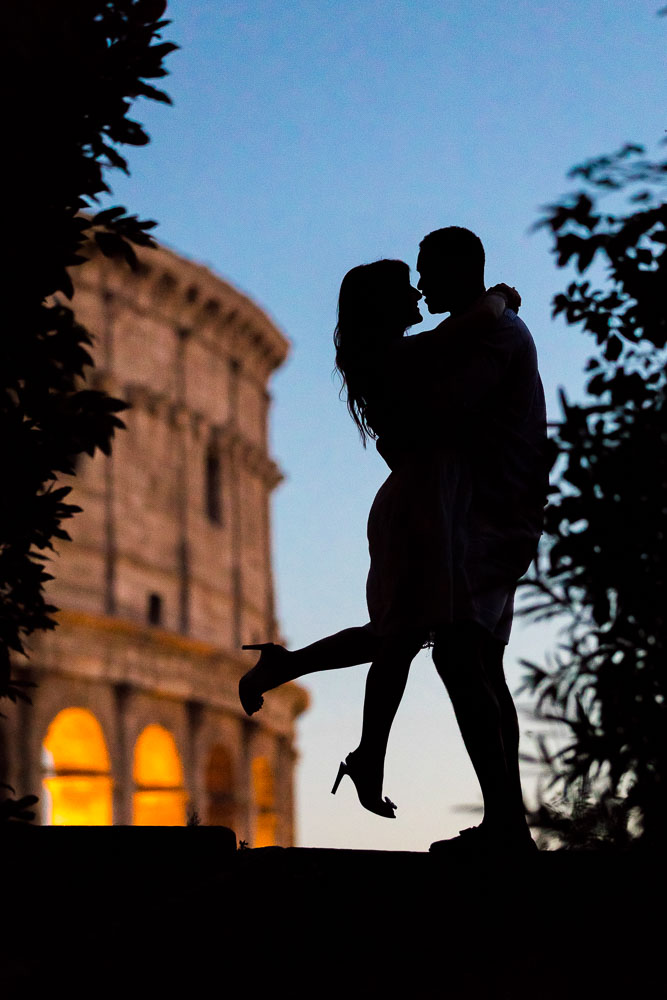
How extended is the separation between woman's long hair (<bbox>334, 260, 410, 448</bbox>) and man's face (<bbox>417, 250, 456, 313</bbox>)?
0.05 m

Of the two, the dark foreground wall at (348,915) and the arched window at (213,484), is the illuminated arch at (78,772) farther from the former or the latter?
the dark foreground wall at (348,915)

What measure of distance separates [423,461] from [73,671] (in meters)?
28.5

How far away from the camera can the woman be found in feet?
14.3

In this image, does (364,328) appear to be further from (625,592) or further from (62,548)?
(62,548)

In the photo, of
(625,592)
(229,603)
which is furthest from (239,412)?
(625,592)

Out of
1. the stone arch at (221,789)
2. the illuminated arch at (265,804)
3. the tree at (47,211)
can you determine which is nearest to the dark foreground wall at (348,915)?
the tree at (47,211)

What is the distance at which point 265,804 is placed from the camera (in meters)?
40.9

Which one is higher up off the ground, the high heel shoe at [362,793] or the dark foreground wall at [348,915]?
the high heel shoe at [362,793]

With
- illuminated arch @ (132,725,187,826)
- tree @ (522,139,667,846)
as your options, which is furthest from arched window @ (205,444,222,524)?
tree @ (522,139,667,846)

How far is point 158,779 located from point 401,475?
3199cm

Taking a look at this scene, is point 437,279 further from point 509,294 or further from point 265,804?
point 265,804

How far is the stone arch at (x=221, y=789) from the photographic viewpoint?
37875mm

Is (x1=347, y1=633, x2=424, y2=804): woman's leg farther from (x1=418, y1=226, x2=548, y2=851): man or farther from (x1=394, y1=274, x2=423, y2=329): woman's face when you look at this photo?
(x1=394, y1=274, x2=423, y2=329): woman's face

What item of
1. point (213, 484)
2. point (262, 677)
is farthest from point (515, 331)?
point (213, 484)
